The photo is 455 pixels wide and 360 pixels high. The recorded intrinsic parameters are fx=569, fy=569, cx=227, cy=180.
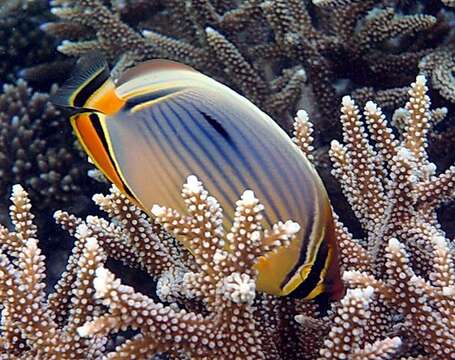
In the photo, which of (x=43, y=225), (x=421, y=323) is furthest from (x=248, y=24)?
(x=421, y=323)

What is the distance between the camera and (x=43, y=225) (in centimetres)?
364

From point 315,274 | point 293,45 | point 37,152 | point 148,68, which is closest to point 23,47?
point 37,152

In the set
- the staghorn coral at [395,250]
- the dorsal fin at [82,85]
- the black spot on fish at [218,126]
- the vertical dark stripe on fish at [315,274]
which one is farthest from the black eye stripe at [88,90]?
the staghorn coral at [395,250]

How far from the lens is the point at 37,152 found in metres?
3.91

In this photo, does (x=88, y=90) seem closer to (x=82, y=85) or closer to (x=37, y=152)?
(x=82, y=85)

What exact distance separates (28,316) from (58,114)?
230 centimetres

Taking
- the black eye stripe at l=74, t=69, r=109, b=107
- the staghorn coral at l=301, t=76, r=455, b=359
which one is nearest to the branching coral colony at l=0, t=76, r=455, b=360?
the staghorn coral at l=301, t=76, r=455, b=359

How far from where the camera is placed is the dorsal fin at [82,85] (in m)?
1.63

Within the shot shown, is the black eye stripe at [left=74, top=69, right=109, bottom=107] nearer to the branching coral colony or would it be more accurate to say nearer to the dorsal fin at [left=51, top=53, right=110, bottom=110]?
the dorsal fin at [left=51, top=53, right=110, bottom=110]

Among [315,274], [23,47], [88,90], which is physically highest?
[88,90]

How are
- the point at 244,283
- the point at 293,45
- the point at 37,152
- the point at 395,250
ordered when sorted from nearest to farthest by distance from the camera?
the point at 244,283 → the point at 395,250 → the point at 293,45 → the point at 37,152

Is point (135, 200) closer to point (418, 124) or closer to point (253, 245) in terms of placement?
point (253, 245)

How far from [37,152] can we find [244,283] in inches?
109

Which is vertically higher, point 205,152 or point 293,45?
point 205,152
